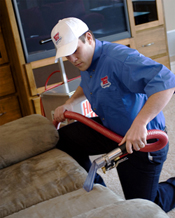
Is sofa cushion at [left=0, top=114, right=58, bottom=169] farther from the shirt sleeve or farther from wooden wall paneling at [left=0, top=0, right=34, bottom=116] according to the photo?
wooden wall paneling at [left=0, top=0, right=34, bottom=116]

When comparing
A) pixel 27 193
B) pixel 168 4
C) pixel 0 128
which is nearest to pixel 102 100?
pixel 27 193

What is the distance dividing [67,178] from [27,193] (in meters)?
0.17

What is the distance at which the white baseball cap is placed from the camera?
1228mm

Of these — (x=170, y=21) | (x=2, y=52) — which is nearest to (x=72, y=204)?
(x=2, y=52)

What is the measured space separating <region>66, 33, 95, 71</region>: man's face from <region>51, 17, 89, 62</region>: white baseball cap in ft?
0.12

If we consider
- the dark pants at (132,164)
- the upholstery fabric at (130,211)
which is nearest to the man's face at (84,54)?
the dark pants at (132,164)

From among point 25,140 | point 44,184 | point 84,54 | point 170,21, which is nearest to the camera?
point 44,184

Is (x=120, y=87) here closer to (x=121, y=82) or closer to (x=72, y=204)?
(x=121, y=82)

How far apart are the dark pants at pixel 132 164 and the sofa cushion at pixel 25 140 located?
11 centimetres

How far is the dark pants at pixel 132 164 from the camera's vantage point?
1.29 m

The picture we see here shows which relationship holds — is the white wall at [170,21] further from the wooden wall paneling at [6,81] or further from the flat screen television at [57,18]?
the wooden wall paneling at [6,81]

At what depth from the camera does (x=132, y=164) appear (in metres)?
1.32

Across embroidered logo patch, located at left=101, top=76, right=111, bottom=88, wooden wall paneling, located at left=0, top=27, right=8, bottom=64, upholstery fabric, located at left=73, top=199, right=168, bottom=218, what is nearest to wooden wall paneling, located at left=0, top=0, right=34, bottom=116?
wooden wall paneling, located at left=0, top=27, right=8, bottom=64

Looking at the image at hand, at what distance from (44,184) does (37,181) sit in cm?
4
